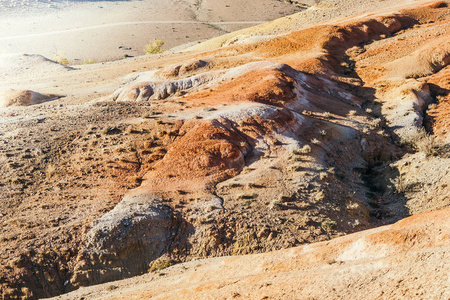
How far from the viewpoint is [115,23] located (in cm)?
8694

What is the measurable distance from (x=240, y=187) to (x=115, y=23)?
252 feet

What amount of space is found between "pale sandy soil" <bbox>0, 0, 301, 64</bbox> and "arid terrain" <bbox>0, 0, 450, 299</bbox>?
1826 inches

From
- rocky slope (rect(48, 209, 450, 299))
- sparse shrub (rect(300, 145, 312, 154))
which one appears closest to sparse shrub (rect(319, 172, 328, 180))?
sparse shrub (rect(300, 145, 312, 154))

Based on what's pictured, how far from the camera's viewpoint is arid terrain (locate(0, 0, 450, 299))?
1033cm

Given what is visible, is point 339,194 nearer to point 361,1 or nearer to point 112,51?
point 361,1

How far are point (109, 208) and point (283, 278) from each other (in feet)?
30.6

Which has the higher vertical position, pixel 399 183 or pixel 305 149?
pixel 305 149

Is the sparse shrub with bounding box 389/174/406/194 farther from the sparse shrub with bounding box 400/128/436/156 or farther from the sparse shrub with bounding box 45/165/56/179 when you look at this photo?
the sparse shrub with bounding box 45/165/56/179

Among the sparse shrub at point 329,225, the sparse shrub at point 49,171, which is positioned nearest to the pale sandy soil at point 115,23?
the sparse shrub at point 49,171

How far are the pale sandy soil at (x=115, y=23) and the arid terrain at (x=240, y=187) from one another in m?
46.4

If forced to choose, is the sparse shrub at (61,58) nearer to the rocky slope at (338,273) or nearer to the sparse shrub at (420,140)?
the sparse shrub at (420,140)

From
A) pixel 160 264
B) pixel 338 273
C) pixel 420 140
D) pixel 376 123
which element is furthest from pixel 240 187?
pixel 376 123

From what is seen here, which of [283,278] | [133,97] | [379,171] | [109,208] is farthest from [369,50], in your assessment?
[283,278]

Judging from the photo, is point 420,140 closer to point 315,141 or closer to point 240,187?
point 315,141
